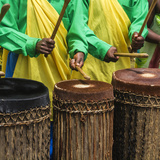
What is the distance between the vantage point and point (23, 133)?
1.38 metres

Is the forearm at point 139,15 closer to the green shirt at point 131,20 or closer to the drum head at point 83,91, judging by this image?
the green shirt at point 131,20

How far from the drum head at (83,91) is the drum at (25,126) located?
102 mm

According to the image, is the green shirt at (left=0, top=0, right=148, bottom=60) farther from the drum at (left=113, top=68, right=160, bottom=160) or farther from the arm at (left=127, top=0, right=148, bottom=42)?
the drum at (left=113, top=68, right=160, bottom=160)

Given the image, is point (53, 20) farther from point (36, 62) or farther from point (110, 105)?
point (110, 105)

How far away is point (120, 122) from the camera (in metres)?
1.76

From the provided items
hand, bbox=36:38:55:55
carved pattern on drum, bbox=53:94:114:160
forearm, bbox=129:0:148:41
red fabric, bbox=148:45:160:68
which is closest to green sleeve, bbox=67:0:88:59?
hand, bbox=36:38:55:55

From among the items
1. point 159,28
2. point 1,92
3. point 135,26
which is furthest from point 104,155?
point 159,28

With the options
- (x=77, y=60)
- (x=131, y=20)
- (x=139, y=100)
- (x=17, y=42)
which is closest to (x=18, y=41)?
(x=17, y=42)

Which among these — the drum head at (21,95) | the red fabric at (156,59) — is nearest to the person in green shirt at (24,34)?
the drum head at (21,95)

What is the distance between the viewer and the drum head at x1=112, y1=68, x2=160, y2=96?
158 cm

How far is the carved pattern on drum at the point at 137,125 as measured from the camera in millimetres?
1628

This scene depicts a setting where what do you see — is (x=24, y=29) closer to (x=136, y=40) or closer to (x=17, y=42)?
(x=17, y=42)

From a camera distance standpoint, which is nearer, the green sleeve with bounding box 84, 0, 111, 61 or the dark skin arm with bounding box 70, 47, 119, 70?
the dark skin arm with bounding box 70, 47, 119, 70

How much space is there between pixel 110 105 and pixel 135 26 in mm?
1011
